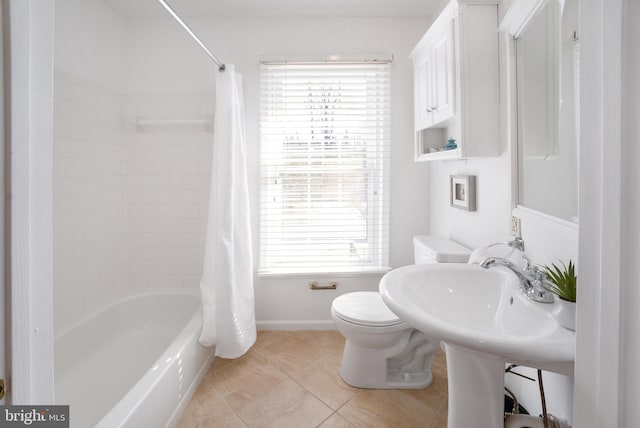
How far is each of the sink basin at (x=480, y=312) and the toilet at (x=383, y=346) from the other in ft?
1.70

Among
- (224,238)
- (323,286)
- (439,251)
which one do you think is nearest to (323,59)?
(224,238)

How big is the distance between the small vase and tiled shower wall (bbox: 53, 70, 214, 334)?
6.92 feet

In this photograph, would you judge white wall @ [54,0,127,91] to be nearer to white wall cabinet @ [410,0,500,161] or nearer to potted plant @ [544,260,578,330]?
white wall cabinet @ [410,0,500,161]

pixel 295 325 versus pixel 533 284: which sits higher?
pixel 533 284

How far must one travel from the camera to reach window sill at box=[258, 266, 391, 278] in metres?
2.22

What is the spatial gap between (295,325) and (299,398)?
738 mm

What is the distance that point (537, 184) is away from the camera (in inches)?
44.9

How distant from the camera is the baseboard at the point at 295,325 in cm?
226

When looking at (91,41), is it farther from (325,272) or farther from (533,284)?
(533,284)

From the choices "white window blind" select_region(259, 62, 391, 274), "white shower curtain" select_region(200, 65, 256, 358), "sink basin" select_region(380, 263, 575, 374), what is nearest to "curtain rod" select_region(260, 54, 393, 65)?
"white window blind" select_region(259, 62, 391, 274)

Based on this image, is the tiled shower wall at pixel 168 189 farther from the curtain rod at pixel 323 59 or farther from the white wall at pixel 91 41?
the curtain rod at pixel 323 59

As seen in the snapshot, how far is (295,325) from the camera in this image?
2.26m

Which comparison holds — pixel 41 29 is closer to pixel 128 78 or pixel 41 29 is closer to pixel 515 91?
pixel 515 91

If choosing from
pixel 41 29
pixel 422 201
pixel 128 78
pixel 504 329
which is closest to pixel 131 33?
pixel 128 78
